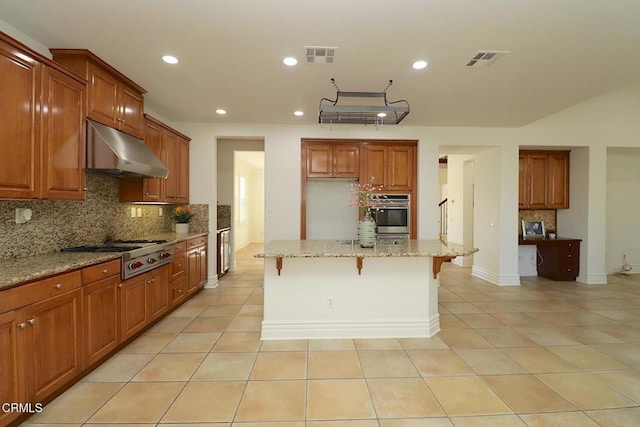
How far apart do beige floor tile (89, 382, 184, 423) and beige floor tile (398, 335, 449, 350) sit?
Result: 1961 mm

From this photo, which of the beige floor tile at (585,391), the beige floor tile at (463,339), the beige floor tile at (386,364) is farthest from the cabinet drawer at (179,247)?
the beige floor tile at (585,391)

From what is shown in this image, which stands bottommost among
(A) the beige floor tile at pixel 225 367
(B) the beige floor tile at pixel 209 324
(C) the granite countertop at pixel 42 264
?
(A) the beige floor tile at pixel 225 367

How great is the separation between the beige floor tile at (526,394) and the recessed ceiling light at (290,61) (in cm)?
311

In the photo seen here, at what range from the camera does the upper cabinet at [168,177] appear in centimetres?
355

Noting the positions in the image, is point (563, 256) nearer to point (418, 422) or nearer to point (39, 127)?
point (418, 422)

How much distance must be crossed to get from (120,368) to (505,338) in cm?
353

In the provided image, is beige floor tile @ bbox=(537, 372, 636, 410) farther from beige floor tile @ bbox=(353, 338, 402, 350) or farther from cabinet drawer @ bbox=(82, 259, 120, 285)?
cabinet drawer @ bbox=(82, 259, 120, 285)

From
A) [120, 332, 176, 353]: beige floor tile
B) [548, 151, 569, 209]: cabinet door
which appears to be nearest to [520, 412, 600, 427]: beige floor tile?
[120, 332, 176, 353]: beige floor tile

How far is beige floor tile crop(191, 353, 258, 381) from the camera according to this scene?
232 centimetres

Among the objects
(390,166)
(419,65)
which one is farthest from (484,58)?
(390,166)

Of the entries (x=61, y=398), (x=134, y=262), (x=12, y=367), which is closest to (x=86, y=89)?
(x=134, y=262)

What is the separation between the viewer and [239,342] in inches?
115

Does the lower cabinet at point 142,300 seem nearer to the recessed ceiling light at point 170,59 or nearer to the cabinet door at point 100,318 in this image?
the cabinet door at point 100,318

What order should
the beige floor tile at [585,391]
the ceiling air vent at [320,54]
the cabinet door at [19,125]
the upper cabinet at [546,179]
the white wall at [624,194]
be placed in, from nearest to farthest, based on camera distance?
1. the cabinet door at [19,125]
2. the beige floor tile at [585,391]
3. the ceiling air vent at [320,54]
4. the upper cabinet at [546,179]
5. the white wall at [624,194]
